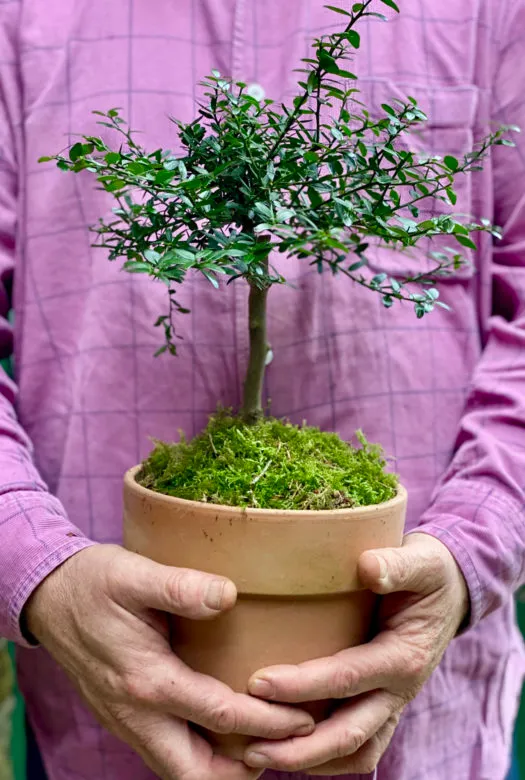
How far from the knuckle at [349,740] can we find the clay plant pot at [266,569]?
0.04m

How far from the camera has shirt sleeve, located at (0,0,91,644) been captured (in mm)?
821

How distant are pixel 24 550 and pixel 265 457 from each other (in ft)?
1.04

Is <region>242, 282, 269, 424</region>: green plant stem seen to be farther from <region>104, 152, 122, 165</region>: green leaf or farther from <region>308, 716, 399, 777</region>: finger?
<region>308, 716, 399, 777</region>: finger

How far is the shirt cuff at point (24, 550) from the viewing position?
818 mm

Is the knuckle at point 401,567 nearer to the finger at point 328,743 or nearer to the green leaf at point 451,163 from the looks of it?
the finger at point 328,743

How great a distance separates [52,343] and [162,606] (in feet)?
1.65

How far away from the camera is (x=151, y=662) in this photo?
0.75m

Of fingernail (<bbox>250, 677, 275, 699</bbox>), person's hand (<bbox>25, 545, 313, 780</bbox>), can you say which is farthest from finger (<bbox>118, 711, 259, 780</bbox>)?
fingernail (<bbox>250, 677, 275, 699</bbox>)

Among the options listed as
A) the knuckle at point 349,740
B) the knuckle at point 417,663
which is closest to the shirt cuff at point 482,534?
the knuckle at point 417,663

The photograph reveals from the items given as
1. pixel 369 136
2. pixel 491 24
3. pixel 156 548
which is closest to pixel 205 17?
pixel 369 136

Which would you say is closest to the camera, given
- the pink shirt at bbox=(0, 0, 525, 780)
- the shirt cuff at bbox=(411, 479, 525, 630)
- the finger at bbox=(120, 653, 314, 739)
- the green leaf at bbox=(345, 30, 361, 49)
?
the green leaf at bbox=(345, 30, 361, 49)

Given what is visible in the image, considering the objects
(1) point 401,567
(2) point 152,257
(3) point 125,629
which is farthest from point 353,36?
(3) point 125,629

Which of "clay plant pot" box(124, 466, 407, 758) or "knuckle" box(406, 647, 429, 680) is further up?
"clay plant pot" box(124, 466, 407, 758)

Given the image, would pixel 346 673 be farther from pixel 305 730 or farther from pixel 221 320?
pixel 221 320
